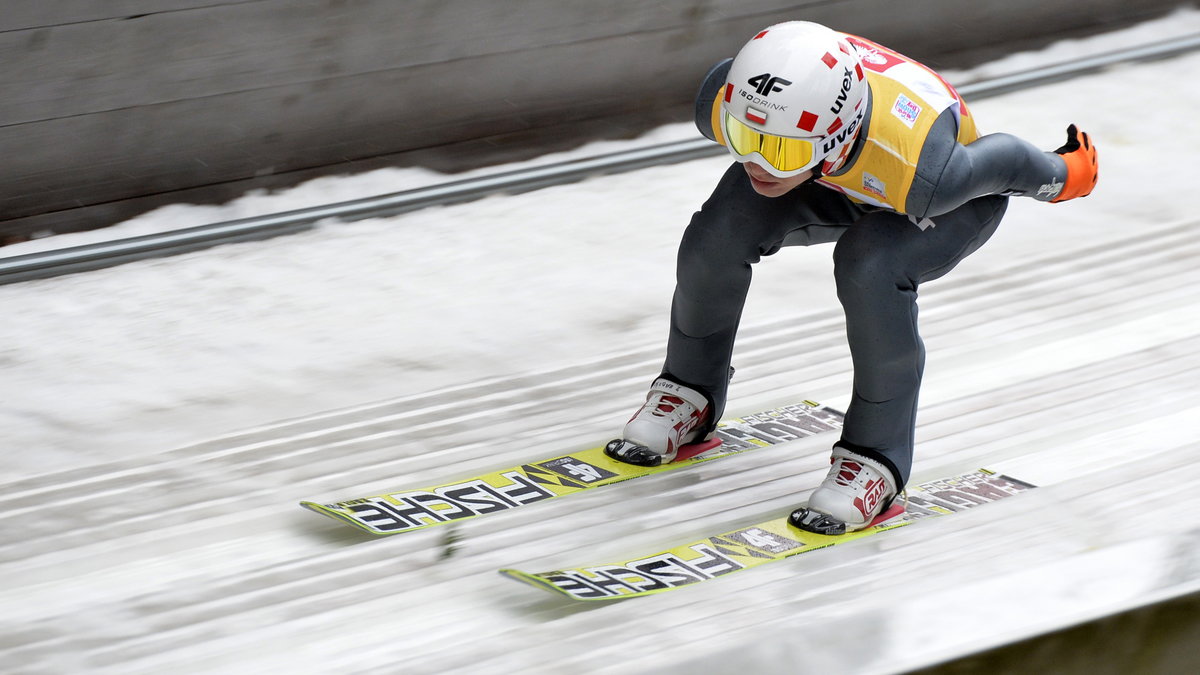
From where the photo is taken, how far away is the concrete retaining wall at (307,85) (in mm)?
3941

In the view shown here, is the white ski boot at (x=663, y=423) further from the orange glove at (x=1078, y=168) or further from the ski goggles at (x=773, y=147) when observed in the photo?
the orange glove at (x=1078, y=168)

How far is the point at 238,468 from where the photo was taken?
106 inches

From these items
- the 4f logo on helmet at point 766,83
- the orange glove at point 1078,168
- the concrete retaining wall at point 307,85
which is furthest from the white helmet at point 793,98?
the concrete retaining wall at point 307,85

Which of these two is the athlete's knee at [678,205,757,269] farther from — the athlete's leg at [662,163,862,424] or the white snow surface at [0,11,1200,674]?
the white snow surface at [0,11,1200,674]

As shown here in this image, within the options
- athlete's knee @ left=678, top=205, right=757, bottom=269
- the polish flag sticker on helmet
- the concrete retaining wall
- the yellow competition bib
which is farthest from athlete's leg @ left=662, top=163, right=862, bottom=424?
the concrete retaining wall

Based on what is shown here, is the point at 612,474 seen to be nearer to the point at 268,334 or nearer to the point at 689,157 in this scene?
the point at 268,334

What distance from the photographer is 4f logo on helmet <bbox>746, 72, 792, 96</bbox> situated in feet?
6.75

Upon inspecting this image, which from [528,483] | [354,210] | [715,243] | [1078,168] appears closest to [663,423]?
[528,483]

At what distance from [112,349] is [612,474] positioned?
139 cm

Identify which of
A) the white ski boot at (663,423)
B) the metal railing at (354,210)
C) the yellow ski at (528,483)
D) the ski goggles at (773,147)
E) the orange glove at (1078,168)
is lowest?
the yellow ski at (528,483)

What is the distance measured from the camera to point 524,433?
2.88 metres

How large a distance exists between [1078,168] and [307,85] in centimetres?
272

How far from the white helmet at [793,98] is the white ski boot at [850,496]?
1.93 feet

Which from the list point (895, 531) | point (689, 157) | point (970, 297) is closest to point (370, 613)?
point (895, 531)
